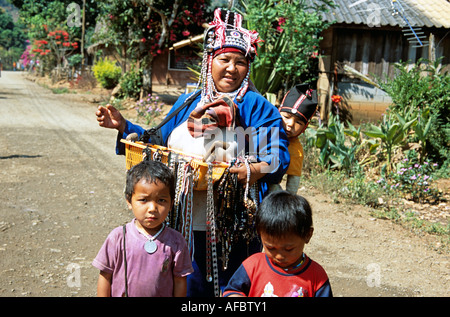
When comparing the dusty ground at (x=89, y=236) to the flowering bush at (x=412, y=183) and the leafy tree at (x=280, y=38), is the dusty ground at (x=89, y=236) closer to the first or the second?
the flowering bush at (x=412, y=183)

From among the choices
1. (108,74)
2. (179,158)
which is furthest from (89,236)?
(108,74)

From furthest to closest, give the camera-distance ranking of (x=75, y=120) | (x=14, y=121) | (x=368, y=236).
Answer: (x=75, y=120)
(x=14, y=121)
(x=368, y=236)

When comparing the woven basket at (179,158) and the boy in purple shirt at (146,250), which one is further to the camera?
the woven basket at (179,158)

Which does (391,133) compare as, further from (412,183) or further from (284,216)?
(284,216)

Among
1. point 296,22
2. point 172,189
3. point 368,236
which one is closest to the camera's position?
point 172,189

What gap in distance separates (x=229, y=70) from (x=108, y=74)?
60.1ft

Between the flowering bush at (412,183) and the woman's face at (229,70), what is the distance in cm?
449

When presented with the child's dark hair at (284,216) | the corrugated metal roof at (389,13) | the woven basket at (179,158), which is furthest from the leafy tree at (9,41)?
the child's dark hair at (284,216)

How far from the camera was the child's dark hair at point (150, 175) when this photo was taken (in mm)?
2094

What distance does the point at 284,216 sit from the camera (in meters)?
1.89
